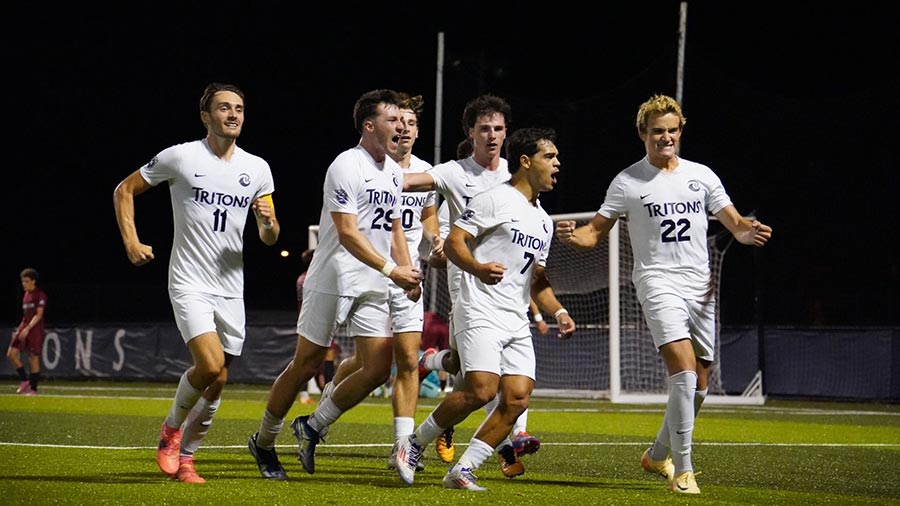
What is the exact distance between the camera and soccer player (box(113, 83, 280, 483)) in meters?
7.70

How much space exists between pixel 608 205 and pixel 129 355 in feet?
73.6

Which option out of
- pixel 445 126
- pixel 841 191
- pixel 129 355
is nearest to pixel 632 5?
pixel 841 191

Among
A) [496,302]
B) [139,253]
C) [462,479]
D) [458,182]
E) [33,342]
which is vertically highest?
[458,182]

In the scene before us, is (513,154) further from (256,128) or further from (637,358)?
(256,128)

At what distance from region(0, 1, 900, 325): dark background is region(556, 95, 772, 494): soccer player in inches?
654

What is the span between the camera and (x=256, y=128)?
1710 inches

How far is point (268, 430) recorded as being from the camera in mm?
8039

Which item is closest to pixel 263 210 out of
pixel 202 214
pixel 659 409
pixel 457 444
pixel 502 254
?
pixel 202 214

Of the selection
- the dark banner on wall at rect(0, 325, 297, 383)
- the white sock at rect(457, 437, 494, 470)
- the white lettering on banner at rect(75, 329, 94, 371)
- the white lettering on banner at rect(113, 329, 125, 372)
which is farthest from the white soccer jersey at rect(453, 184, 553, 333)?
the white lettering on banner at rect(75, 329, 94, 371)

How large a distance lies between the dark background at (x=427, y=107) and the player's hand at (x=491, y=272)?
699 inches

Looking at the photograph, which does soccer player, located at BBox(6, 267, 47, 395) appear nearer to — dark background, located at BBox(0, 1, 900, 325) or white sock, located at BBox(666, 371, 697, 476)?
dark background, located at BBox(0, 1, 900, 325)

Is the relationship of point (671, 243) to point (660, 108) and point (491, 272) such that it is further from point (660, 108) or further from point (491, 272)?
point (491, 272)

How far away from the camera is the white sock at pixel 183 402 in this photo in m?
7.79

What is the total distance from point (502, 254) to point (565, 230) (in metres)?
0.53
